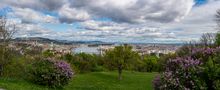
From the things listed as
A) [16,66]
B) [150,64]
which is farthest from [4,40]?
[150,64]

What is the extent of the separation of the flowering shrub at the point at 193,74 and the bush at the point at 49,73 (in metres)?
11.1

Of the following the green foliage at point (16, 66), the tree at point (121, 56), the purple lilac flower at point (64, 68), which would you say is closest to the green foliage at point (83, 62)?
the tree at point (121, 56)

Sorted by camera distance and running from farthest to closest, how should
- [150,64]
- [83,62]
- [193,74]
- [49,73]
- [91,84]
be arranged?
[150,64] < [83,62] < [91,84] < [49,73] < [193,74]

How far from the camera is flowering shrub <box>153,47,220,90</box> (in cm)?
1108

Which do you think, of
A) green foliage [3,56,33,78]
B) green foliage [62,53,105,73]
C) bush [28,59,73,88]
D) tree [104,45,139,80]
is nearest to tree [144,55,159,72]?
green foliage [62,53,105,73]

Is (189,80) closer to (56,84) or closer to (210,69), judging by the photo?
(210,69)

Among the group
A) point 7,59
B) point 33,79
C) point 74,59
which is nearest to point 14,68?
point 7,59

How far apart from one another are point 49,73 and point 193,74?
12153mm

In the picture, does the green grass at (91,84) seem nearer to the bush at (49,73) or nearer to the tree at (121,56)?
the bush at (49,73)

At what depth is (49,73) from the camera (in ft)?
71.4

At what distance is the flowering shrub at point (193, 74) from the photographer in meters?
11.1

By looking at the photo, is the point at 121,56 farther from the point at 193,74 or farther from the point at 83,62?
the point at 193,74

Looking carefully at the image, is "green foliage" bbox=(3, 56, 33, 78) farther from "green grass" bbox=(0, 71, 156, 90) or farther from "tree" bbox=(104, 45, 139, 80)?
"tree" bbox=(104, 45, 139, 80)

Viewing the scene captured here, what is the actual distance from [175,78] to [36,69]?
12.3 metres
